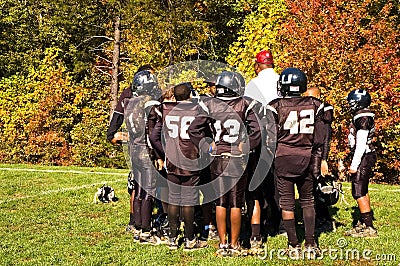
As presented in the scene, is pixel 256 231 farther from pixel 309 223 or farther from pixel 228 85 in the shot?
pixel 228 85

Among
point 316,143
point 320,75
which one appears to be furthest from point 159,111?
point 320,75

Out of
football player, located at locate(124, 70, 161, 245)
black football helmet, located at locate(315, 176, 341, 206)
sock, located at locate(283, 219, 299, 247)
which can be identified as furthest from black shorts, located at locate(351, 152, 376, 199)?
football player, located at locate(124, 70, 161, 245)

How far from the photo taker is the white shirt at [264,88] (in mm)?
7703

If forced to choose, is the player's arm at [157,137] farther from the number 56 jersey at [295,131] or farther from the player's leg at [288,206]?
the player's leg at [288,206]

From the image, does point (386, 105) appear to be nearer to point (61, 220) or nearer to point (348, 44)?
point (348, 44)

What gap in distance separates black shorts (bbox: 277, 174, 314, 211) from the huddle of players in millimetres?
12

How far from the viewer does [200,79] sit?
77.2 ft

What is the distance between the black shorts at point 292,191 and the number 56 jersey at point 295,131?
3.9 inches

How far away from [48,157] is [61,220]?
20.1 m

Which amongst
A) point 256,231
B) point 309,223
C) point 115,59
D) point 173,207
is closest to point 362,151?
point 309,223

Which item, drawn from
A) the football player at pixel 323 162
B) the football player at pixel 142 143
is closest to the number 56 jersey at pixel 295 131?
the football player at pixel 323 162

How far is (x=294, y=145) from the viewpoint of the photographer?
6.87m

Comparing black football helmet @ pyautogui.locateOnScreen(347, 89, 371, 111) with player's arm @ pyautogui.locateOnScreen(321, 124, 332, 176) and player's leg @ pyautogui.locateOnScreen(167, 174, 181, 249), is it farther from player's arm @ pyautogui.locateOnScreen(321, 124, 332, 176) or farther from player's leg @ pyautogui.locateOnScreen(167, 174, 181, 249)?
player's leg @ pyautogui.locateOnScreen(167, 174, 181, 249)

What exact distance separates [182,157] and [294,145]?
1.43m
